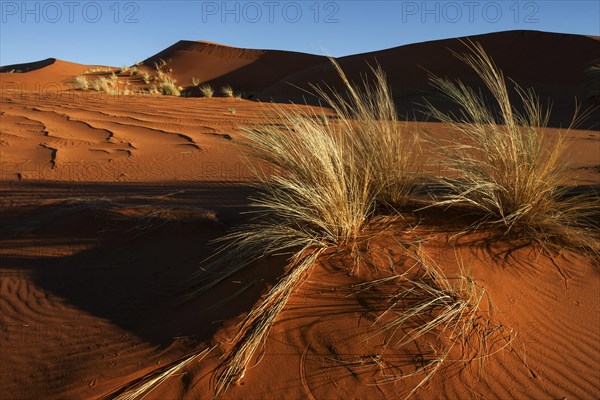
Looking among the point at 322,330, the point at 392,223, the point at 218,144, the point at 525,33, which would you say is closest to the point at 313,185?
the point at 392,223

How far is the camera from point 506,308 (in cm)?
271

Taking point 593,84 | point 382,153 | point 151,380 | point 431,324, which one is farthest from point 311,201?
point 593,84

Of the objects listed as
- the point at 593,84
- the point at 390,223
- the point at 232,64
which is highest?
the point at 232,64

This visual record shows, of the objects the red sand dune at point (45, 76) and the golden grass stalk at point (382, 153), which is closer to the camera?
the golden grass stalk at point (382, 153)

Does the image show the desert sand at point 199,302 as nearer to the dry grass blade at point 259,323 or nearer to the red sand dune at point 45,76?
the dry grass blade at point 259,323

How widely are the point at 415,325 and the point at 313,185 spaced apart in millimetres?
1303

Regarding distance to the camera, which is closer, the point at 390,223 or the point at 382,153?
the point at 390,223

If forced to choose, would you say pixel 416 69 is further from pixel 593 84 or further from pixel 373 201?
pixel 373 201

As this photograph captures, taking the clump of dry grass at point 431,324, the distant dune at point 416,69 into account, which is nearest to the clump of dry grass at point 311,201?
the clump of dry grass at point 431,324

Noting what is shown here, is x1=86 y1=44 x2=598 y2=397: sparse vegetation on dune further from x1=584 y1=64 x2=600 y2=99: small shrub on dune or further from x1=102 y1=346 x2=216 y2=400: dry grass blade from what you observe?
x1=584 y1=64 x2=600 y2=99: small shrub on dune

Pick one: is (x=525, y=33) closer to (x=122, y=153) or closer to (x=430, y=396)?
(x=122, y=153)

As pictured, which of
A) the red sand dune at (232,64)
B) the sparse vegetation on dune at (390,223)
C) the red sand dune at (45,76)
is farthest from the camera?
the red sand dune at (232,64)

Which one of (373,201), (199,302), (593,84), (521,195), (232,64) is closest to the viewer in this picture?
(199,302)

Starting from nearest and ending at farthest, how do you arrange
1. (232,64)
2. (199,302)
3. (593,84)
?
(199,302), (593,84), (232,64)
